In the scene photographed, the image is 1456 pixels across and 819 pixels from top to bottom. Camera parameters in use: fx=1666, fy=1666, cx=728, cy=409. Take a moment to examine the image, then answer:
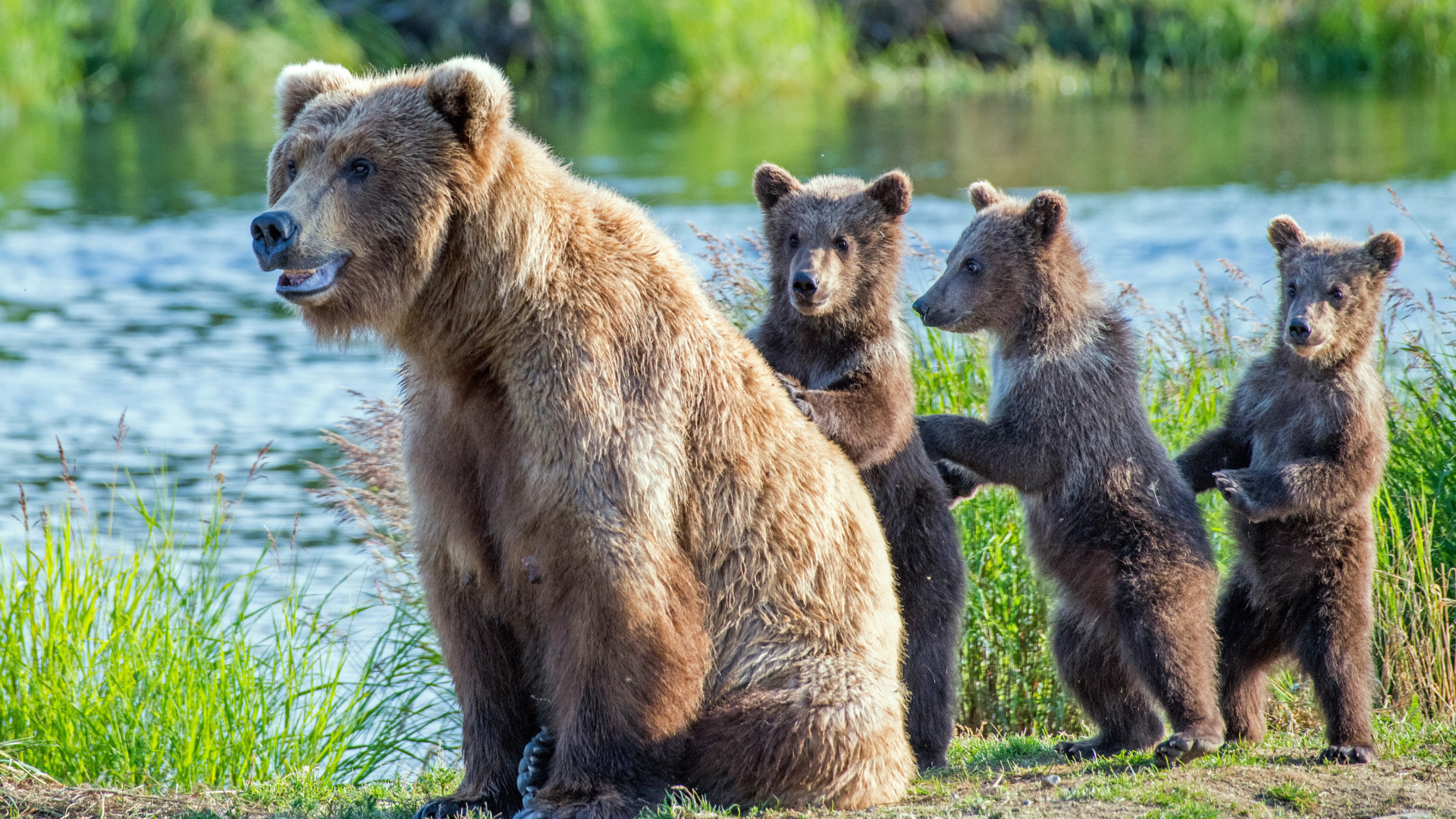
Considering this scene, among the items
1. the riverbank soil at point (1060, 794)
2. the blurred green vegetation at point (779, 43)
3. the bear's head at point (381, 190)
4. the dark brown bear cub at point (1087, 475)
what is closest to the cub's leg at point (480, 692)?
the riverbank soil at point (1060, 794)

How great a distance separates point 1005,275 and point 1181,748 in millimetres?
2126

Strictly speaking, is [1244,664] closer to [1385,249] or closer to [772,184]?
[1385,249]

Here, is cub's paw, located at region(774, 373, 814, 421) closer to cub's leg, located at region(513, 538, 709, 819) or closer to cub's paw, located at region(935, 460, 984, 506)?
cub's leg, located at region(513, 538, 709, 819)

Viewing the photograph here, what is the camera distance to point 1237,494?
632cm

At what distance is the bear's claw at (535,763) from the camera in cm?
529

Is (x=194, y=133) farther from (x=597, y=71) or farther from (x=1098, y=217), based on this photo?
(x=1098, y=217)

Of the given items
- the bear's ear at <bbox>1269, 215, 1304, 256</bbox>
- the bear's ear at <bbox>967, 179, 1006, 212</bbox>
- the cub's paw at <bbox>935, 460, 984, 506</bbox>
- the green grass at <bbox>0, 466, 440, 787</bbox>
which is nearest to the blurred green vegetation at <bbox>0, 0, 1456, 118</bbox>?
the green grass at <bbox>0, 466, 440, 787</bbox>

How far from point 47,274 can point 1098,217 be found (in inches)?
536

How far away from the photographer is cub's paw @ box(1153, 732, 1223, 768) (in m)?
6.08

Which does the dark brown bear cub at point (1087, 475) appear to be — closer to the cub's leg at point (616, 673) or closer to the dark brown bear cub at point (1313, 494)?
the dark brown bear cub at point (1313, 494)

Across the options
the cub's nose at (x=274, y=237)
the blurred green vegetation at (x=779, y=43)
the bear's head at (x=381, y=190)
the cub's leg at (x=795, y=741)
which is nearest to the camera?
the cub's nose at (x=274, y=237)

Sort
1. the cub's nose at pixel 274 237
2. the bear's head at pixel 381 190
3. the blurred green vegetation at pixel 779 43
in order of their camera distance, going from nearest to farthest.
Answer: the cub's nose at pixel 274 237, the bear's head at pixel 381 190, the blurred green vegetation at pixel 779 43

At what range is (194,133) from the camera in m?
31.2

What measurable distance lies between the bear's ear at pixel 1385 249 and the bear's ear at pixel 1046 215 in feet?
4.04
